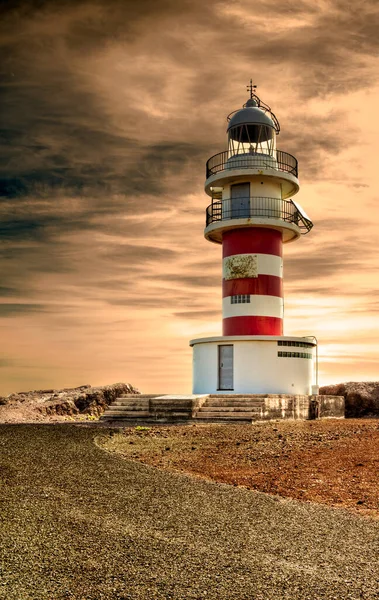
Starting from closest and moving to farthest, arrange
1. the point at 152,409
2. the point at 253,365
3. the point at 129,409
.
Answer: the point at 152,409
the point at 129,409
the point at 253,365

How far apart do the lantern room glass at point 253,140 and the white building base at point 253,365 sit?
29.8 ft

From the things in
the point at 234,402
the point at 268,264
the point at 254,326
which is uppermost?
the point at 268,264

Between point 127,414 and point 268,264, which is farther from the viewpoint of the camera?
point 268,264

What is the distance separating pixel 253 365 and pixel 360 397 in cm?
1053

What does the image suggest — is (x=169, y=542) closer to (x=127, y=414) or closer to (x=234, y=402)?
(x=234, y=402)

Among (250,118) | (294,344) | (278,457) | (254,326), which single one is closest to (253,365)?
(254,326)

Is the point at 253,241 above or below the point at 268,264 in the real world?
above

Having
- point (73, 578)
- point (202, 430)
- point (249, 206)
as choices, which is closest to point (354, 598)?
point (73, 578)

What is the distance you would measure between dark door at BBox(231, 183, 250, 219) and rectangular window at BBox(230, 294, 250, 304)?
3.59 m

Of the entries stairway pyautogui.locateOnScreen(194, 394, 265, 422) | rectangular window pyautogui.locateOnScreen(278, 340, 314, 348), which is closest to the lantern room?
rectangular window pyautogui.locateOnScreen(278, 340, 314, 348)

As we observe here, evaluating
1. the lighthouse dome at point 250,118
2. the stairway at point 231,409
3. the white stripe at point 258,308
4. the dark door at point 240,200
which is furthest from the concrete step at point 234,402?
the lighthouse dome at point 250,118

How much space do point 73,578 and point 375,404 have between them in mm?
30826

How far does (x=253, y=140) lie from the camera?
100.0 feet

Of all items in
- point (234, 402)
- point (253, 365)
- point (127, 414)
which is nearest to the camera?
point (234, 402)
